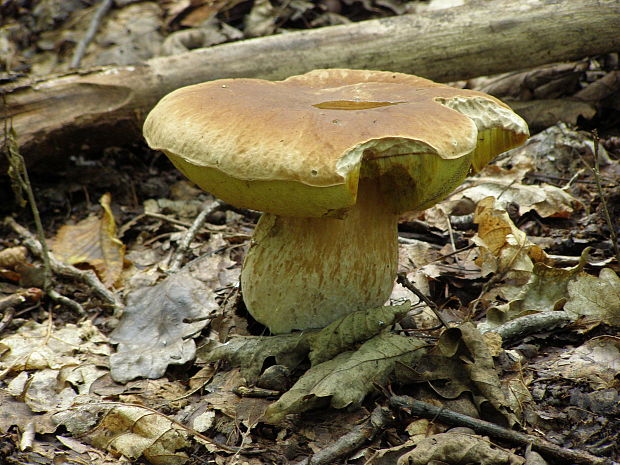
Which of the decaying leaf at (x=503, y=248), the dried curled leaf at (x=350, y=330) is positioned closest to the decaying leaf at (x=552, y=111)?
the decaying leaf at (x=503, y=248)

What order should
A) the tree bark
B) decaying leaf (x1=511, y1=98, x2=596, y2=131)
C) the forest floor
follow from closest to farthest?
the forest floor, the tree bark, decaying leaf (x1=511, y1=98, x2=596, y2=131)

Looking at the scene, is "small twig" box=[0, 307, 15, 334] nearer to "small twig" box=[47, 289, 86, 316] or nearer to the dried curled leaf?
"small twig" box=[47, 289, 86, 316]

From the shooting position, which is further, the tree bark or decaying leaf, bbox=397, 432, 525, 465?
the tree bark

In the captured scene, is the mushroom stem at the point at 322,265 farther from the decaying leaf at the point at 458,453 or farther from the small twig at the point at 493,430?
the decaying leaf at the point at 458,453

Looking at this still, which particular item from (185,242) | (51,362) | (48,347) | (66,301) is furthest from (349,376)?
(66,301)

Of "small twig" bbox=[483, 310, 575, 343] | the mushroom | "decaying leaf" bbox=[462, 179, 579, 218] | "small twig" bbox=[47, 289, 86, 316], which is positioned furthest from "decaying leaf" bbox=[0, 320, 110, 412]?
"decaying leaf" bbox=[462, 179, 579, 218]

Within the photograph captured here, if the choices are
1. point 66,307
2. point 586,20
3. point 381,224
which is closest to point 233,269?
point 66,307

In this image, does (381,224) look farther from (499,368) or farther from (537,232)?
(537,232)
